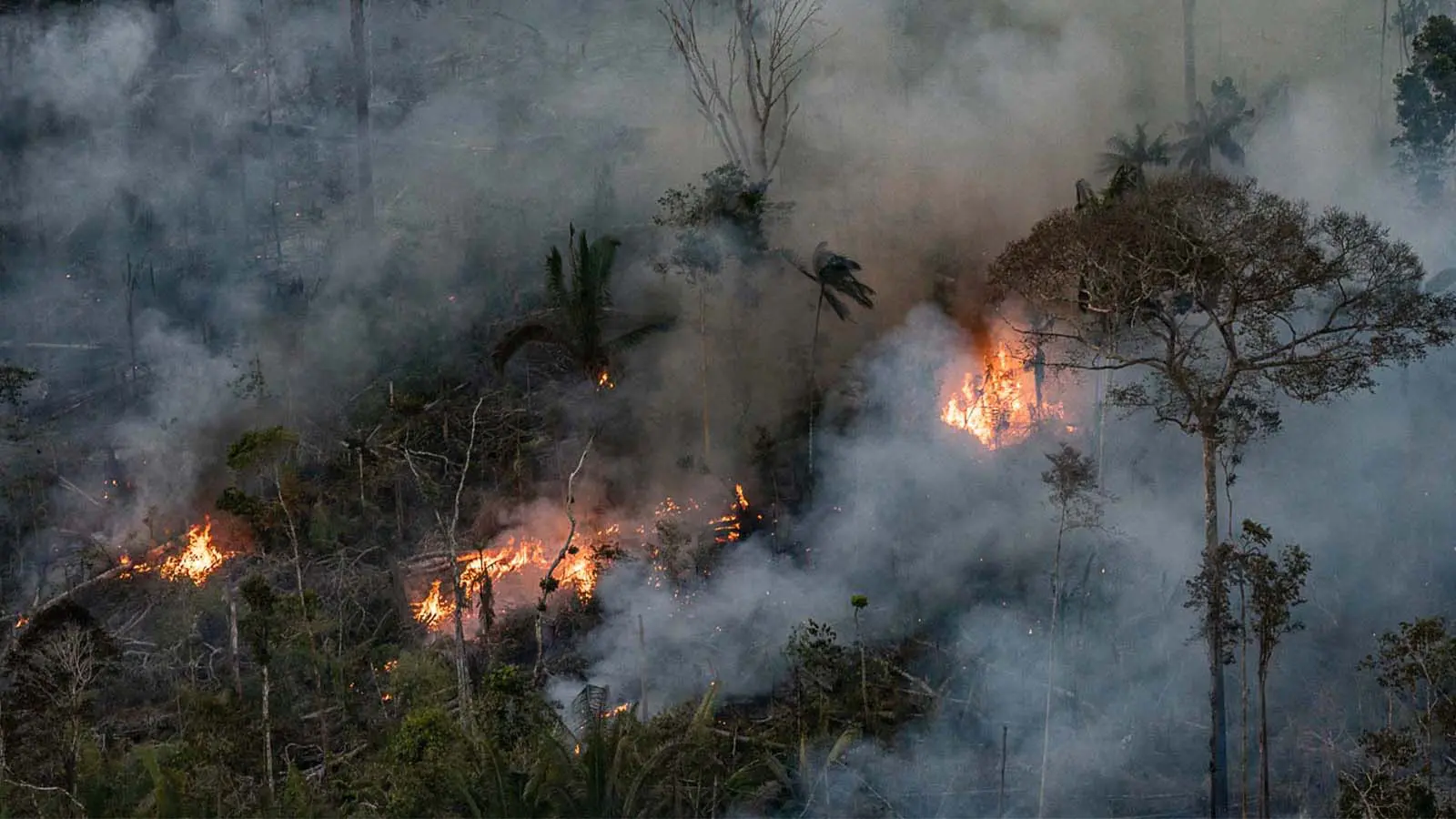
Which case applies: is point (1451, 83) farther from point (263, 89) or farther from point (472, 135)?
point (263, 89)

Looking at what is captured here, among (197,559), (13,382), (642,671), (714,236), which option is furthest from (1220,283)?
(13,382)

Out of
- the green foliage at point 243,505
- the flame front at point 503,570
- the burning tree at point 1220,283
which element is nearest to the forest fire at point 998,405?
the burning tree at point 1220,283

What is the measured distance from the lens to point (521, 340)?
91.6ft

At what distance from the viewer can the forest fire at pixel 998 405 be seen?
26.6m

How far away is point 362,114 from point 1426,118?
23362mm

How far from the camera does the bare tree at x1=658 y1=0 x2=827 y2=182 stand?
32844mm

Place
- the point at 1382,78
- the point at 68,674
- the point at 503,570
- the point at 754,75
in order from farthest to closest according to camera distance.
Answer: the point at 1382,78, the point at 754,75, the point at 503,570, the point at 68,674

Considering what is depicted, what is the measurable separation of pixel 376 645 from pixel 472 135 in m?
17.0

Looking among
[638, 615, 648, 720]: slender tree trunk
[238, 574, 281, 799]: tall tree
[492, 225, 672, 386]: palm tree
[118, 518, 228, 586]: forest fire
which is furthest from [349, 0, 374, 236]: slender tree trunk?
[638, 615, 648, 720]: slender tree trunk

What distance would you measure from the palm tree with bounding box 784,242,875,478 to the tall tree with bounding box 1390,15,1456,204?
1294 cm

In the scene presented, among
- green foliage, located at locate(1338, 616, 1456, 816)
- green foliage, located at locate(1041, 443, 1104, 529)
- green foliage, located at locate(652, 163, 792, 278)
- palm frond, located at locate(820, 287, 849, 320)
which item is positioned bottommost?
green foliage, located at locate(1338, 616, 1456, 816)

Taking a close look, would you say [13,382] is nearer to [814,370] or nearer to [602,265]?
[602,265]

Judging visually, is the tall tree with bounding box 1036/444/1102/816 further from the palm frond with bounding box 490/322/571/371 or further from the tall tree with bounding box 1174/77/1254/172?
the tall tree with bounding box 1174/77/1254/172

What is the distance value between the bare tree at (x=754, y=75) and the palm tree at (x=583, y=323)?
5802 mm
